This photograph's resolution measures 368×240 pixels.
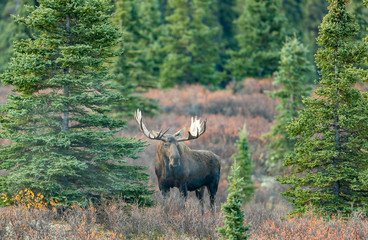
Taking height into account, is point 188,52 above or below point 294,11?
below

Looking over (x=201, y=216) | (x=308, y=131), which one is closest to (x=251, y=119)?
(x=308, y=131)

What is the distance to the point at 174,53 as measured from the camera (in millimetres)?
42094

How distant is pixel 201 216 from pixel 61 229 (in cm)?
333

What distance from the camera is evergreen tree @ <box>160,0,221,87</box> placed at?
4072cm

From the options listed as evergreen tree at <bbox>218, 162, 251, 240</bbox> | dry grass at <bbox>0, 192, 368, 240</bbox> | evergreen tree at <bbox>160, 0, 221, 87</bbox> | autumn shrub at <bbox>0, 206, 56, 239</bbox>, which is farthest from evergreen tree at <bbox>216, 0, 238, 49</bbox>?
evergreen tree at <bbox>218, 162, 251, 240</bbox>

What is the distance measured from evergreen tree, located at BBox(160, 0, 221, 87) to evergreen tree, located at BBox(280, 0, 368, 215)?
27.3 meters

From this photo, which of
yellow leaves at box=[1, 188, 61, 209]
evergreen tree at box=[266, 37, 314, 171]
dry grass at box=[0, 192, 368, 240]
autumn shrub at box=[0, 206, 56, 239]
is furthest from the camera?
evergreen tree at box=[266, 37, 314, 171]

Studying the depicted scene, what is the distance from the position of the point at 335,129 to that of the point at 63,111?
7629mm

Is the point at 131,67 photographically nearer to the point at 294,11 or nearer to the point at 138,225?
the point at 138,225

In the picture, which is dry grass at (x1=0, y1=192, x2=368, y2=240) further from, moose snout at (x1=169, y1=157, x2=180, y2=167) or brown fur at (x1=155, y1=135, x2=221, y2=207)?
brown fur at (x1=155, y1=135, x2=221, y2=207)

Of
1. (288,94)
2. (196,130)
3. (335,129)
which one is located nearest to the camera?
(335,129)

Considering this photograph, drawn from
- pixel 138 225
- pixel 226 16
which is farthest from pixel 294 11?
pixel 138 225

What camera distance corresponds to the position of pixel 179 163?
12969mm

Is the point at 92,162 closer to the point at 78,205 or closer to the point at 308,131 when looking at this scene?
the point at 78,205
